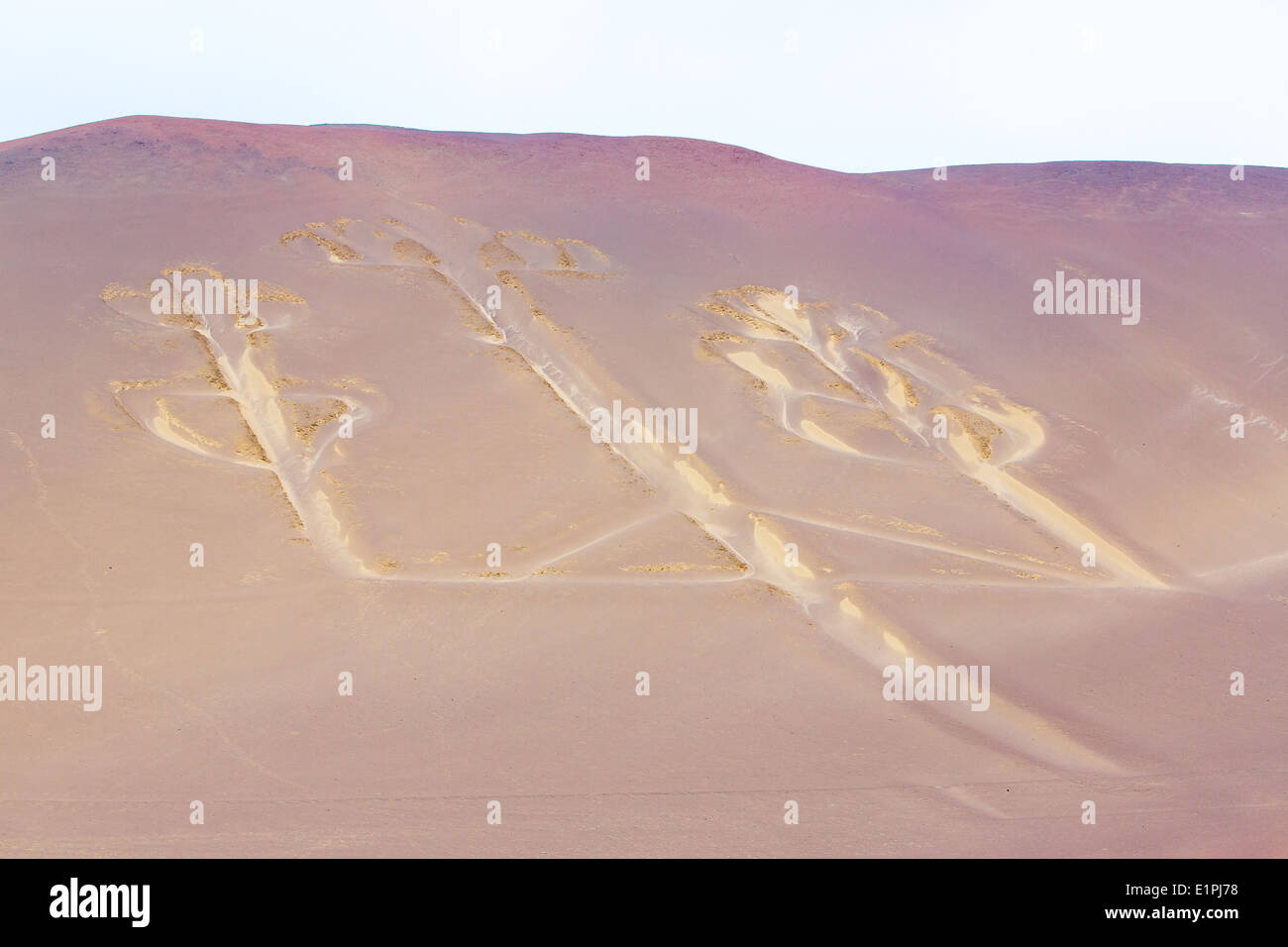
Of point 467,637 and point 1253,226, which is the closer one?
point 467,637

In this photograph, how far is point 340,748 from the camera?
274 inches

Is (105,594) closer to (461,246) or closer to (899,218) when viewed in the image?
(461,246)

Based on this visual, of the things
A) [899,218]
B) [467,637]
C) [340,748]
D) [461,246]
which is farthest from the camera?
[899,218]

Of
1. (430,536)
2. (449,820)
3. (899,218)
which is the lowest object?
(449,820)

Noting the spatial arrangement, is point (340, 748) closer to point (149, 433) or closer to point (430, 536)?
point (430, 536)

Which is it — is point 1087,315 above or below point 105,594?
above

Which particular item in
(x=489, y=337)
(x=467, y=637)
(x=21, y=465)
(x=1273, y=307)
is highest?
(x=1273, y=307)

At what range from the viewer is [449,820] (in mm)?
6168

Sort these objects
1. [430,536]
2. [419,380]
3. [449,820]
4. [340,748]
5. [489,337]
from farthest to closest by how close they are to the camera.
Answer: [489,337] < [419,380] < [430,536] < [340,748] < [449,820]

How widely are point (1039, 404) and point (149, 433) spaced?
11805 mm

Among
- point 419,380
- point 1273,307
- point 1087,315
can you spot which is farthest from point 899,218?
point 419,380

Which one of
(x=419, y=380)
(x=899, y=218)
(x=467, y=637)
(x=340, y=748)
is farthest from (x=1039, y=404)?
(x=340, y=748)

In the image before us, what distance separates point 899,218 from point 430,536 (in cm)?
1399

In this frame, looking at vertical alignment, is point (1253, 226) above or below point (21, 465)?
above
